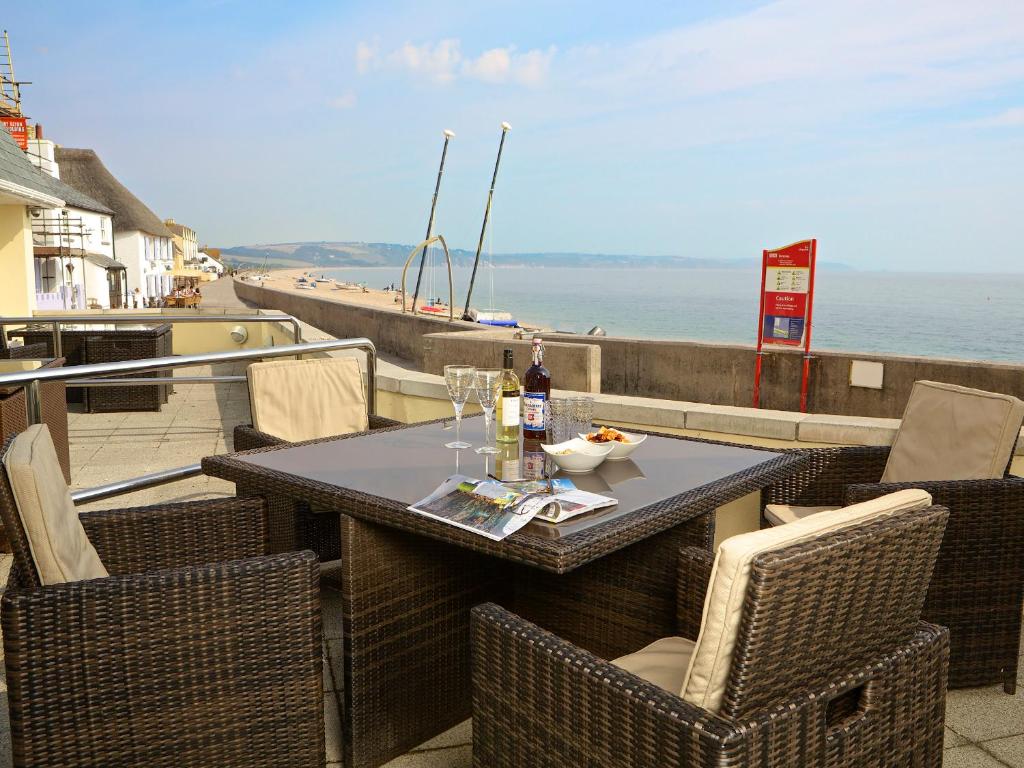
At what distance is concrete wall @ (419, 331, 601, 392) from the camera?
693cm

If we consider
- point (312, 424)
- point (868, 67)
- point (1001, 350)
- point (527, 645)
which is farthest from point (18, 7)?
point (868, 67)

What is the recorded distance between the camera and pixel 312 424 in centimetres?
378

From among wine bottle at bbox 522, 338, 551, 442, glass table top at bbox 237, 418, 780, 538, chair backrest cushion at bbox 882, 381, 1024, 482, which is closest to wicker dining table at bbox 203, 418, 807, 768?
glass table top at bbox 237, 418, 780, 538

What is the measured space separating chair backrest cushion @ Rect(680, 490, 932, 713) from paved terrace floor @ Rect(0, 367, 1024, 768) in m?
1.16

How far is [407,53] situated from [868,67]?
51.5m

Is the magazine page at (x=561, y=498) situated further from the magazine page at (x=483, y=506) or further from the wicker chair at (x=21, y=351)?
the wicker chair at (x=21, y=351)

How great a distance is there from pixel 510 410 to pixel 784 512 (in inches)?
52.3

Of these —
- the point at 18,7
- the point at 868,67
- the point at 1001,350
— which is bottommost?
the point at 1001,350

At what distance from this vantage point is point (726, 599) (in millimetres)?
1406

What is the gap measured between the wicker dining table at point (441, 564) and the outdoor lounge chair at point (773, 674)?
1.21 feet

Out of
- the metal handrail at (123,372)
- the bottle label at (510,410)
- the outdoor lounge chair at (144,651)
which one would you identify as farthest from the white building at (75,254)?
the outdoor lounge chair at (144,651)

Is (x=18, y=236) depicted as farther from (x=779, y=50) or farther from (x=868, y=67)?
(x=868, y=67)

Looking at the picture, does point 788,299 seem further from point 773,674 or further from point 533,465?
point 773,674

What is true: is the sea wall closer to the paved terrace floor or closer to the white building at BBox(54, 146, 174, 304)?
the paved terrace floor
